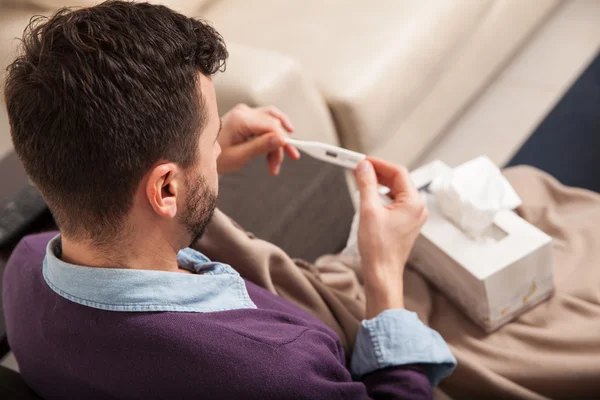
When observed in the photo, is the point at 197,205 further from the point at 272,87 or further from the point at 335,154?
the point at 272,87

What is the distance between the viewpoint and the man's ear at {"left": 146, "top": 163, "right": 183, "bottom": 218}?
693 millimetres

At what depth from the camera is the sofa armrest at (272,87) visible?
4.52 ft

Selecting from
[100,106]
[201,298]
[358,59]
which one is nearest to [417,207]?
[201,298]

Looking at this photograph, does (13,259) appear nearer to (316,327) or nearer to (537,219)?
(316,327)

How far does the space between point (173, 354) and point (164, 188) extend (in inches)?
7.3

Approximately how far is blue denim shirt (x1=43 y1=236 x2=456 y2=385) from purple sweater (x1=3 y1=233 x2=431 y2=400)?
15 millimetres

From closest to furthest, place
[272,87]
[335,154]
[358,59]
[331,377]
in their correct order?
[331,377], [335,154], [272,87], [358,59]

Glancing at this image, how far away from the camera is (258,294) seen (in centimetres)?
87

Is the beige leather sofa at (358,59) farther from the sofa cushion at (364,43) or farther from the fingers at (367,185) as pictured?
the fingers at (367,185)

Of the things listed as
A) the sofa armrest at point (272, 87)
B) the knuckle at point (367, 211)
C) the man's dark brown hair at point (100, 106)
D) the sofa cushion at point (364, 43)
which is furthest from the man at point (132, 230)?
the sofa cushion at point (364, 43)

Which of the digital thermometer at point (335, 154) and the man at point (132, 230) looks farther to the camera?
the digital thermometer at point (335, 154)

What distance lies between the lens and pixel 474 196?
3.53 feet

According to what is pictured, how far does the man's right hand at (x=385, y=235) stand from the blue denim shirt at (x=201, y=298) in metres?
0.05

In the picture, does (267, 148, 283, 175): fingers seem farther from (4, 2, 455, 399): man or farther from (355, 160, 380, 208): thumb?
(4, 2, 455, 399): man
